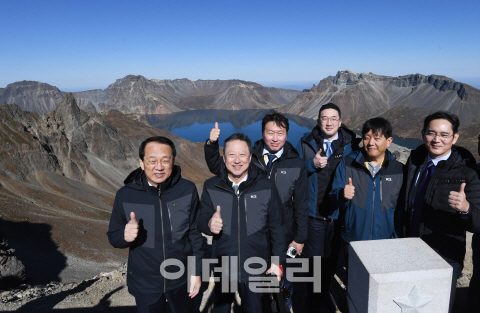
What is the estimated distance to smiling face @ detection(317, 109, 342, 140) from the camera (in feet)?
13.4

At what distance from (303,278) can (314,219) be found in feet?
3.33

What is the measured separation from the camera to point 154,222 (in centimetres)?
309

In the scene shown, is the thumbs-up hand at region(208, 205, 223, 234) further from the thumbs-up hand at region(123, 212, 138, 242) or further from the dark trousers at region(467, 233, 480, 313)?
the dark trousers at region(467, 233, 480, 313)

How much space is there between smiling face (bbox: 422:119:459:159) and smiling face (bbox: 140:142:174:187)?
2.81 m

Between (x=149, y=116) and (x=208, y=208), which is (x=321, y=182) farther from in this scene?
(x=149, y=116)

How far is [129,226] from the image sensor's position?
2.83 meters

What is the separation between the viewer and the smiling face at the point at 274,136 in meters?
3.69

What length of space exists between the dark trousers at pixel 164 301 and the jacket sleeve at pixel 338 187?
2.05 meters

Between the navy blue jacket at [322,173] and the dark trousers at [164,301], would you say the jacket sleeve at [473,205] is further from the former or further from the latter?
the dark trousers at [164,301]

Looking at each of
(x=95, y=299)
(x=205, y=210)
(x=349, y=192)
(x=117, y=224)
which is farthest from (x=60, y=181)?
(x=349, y=192)

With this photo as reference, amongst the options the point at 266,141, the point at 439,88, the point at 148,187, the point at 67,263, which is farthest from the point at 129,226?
the point at 439,88

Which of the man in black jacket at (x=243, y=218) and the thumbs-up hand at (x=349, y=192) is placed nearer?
the man in black jacket at (x=243, y=218)

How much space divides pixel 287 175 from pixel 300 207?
1.37 ft

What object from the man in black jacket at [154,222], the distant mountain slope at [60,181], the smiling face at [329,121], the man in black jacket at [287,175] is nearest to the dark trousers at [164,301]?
the man in black jacket at [154,222]
